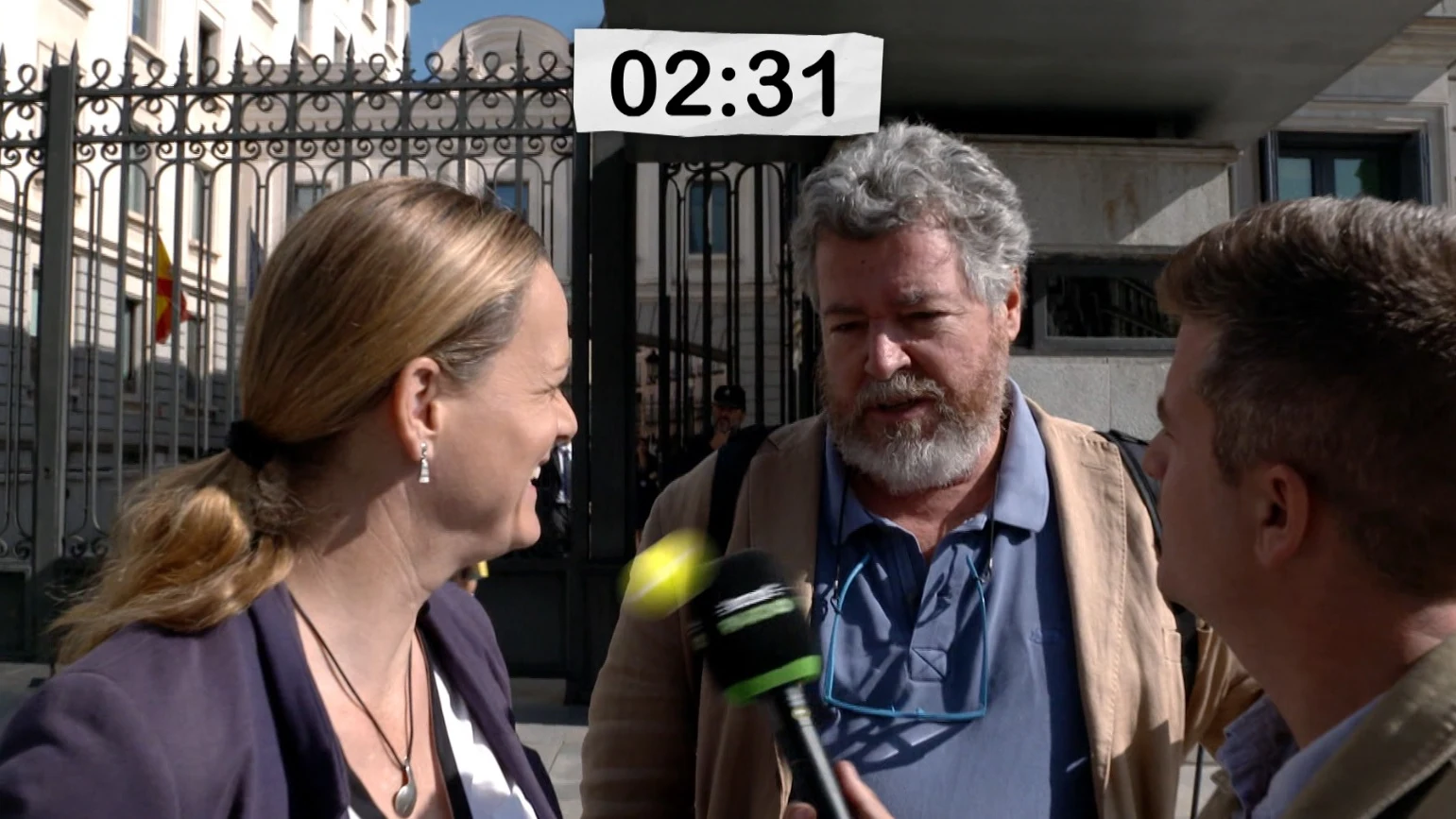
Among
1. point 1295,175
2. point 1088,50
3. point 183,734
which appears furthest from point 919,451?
point 1295,175

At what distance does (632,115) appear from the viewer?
15.9 feet

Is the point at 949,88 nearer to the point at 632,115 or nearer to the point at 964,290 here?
the point at 632,115

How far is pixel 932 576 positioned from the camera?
6.39 ft

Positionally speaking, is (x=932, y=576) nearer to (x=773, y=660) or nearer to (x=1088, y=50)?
(x=773, y=660)

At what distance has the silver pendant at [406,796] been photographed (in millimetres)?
1528

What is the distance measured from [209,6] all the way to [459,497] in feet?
89.6

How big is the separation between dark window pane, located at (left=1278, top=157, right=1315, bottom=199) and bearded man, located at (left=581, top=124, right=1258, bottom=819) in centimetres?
1107

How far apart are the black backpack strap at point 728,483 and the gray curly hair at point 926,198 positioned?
401mm

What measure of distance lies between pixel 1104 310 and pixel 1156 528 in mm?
2886

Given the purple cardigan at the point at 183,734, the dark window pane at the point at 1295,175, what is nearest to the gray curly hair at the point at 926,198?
the purple cardigan at the point at 183,734

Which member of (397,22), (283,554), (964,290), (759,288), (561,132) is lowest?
(283,554)

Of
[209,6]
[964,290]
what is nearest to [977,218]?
[964,290]

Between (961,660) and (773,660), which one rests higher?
(773,660)

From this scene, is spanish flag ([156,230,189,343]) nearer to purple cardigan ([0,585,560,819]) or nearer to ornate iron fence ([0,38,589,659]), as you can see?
ornate iron fence ([0,38,589,659])
